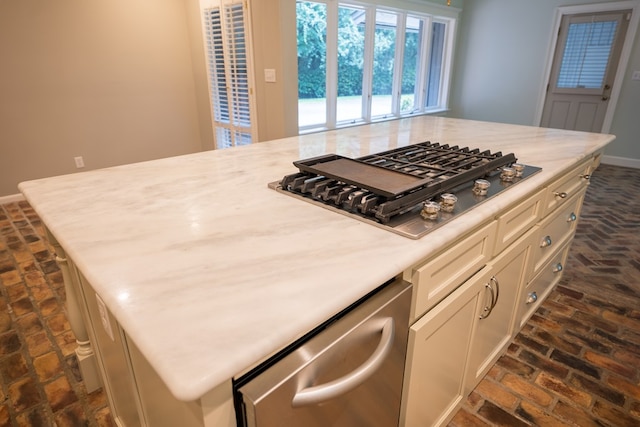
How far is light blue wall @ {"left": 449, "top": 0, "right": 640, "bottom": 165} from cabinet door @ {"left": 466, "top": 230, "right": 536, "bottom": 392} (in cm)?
483

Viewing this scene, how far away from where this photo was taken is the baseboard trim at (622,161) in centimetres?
509

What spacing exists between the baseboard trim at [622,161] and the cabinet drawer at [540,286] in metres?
3.99

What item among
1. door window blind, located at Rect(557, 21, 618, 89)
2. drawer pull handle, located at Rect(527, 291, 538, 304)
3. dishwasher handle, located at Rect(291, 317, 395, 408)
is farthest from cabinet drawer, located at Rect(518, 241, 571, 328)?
door window blind, located at Rect(557, 21, 618, 89)

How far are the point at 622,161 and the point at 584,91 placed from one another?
1.10m

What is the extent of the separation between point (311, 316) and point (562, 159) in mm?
1607

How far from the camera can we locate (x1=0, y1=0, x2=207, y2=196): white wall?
3588 mm

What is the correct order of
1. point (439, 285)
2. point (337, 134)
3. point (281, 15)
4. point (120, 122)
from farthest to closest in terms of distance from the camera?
point (120, 122) → point (281, 15) → point (337, 134) → point (439, 285)

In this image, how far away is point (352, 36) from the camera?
15.5 feet

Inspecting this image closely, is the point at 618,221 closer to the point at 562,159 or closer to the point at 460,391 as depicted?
the point at 562,159

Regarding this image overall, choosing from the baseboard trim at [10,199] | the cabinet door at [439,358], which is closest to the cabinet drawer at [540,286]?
the cabinet door at [439,358]

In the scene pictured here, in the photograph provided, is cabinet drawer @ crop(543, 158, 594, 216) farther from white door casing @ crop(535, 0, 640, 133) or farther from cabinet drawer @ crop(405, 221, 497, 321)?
white door casing @ crop(535, 0, 640, 133)

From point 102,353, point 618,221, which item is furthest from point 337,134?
point 618,221

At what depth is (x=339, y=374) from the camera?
2.48ft

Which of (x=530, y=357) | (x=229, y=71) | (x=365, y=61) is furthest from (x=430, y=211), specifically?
(x=365, y=61)
